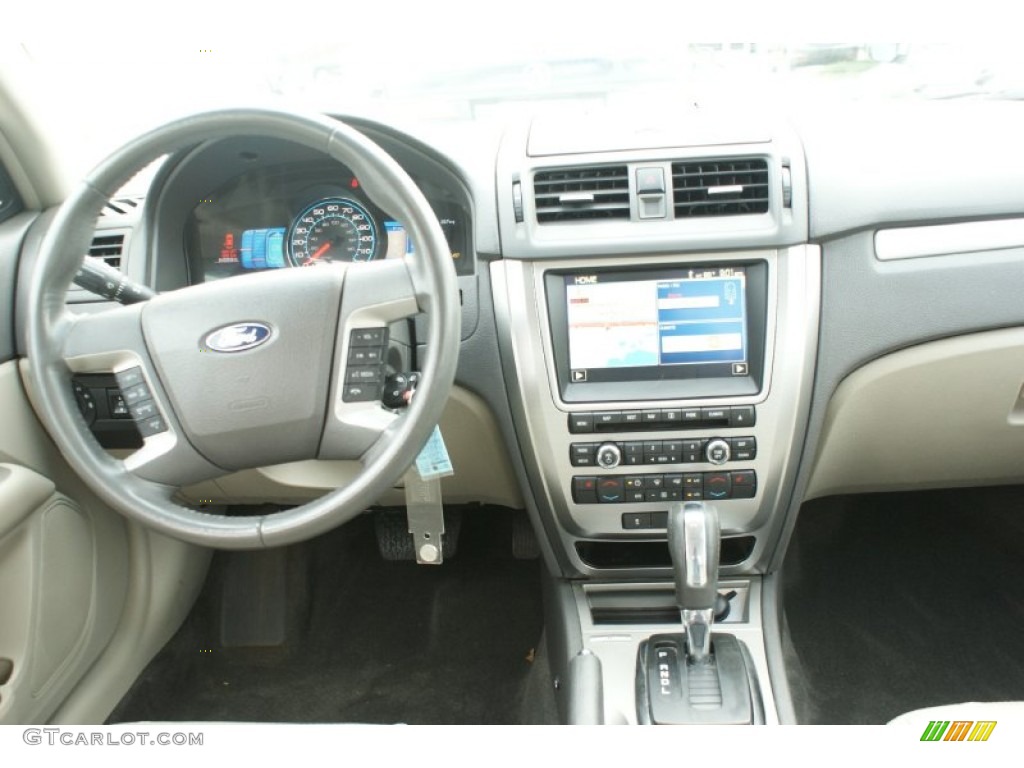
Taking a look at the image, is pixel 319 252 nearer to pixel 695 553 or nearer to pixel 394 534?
pixel 394 534

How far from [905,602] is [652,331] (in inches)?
45.3

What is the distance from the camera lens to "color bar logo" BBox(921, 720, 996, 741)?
2.72 ft

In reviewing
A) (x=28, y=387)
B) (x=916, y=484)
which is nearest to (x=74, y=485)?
(x=28, y=387)

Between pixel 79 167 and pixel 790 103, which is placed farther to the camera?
pixel 79 167

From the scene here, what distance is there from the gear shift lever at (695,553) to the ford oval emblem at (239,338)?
0.74 m

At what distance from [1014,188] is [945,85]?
0.41m

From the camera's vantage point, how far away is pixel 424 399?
1.05 m

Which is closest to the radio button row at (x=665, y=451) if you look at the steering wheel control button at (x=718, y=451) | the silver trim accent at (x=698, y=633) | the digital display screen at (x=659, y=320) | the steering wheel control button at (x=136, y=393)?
the steering wheel control button at (x=718, y=451)

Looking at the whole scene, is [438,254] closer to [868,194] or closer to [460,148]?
[460,148]

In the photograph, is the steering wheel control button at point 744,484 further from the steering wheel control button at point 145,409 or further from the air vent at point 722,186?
the steering wheel control button at point 145,409

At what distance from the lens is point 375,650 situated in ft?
6.86

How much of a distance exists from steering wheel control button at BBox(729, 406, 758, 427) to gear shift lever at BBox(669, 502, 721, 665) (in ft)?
0.51

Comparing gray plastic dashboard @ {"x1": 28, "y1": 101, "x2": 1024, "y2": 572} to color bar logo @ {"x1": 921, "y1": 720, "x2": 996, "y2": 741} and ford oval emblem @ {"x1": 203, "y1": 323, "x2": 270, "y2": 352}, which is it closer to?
ford oval emblem @ {"x1": 203, "y1": 323, "x2": 270, "y2": 352}

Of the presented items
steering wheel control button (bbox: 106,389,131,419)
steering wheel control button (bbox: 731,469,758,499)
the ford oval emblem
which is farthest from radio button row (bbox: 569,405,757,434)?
steering wheel control button (bbox: 106,389,131,419)
